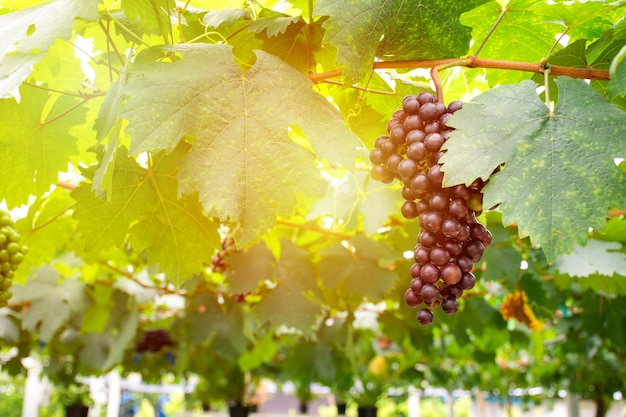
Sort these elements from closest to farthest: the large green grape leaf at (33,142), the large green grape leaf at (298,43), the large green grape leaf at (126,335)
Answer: the large green grape leaf at (298,43) → the large green grape leaf at (33,142) → the large green grape leaf at (126,335)

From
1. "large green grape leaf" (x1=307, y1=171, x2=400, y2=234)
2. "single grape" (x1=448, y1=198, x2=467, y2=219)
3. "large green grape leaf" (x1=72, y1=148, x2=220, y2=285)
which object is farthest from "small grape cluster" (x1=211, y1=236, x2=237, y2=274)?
"single grape" (x1=448, y1=198, x2=467, y2=219)

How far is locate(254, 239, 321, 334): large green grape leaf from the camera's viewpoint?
7.09 feet

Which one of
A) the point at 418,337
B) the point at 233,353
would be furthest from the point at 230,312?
the point at 418,337

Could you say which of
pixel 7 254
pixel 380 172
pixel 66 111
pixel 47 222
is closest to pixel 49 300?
pixel 47 222

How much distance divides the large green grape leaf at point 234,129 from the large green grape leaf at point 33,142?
47 cm

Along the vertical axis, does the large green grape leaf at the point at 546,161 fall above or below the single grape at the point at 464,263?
above

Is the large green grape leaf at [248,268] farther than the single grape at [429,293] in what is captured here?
Yes

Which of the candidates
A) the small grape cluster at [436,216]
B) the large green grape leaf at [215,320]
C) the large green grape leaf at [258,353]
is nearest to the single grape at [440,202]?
the small grape cluster at [436,216]

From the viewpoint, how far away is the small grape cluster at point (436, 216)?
858 millimetres

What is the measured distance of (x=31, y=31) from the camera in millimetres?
1040

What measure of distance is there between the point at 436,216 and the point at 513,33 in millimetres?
621

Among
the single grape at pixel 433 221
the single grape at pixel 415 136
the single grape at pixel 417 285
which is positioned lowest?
the single grape at pixel 417 285

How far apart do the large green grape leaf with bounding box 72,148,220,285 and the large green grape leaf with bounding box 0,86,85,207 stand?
10cm

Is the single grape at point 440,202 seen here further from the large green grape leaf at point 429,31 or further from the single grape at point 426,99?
the large green grape leaf at point 429,31
